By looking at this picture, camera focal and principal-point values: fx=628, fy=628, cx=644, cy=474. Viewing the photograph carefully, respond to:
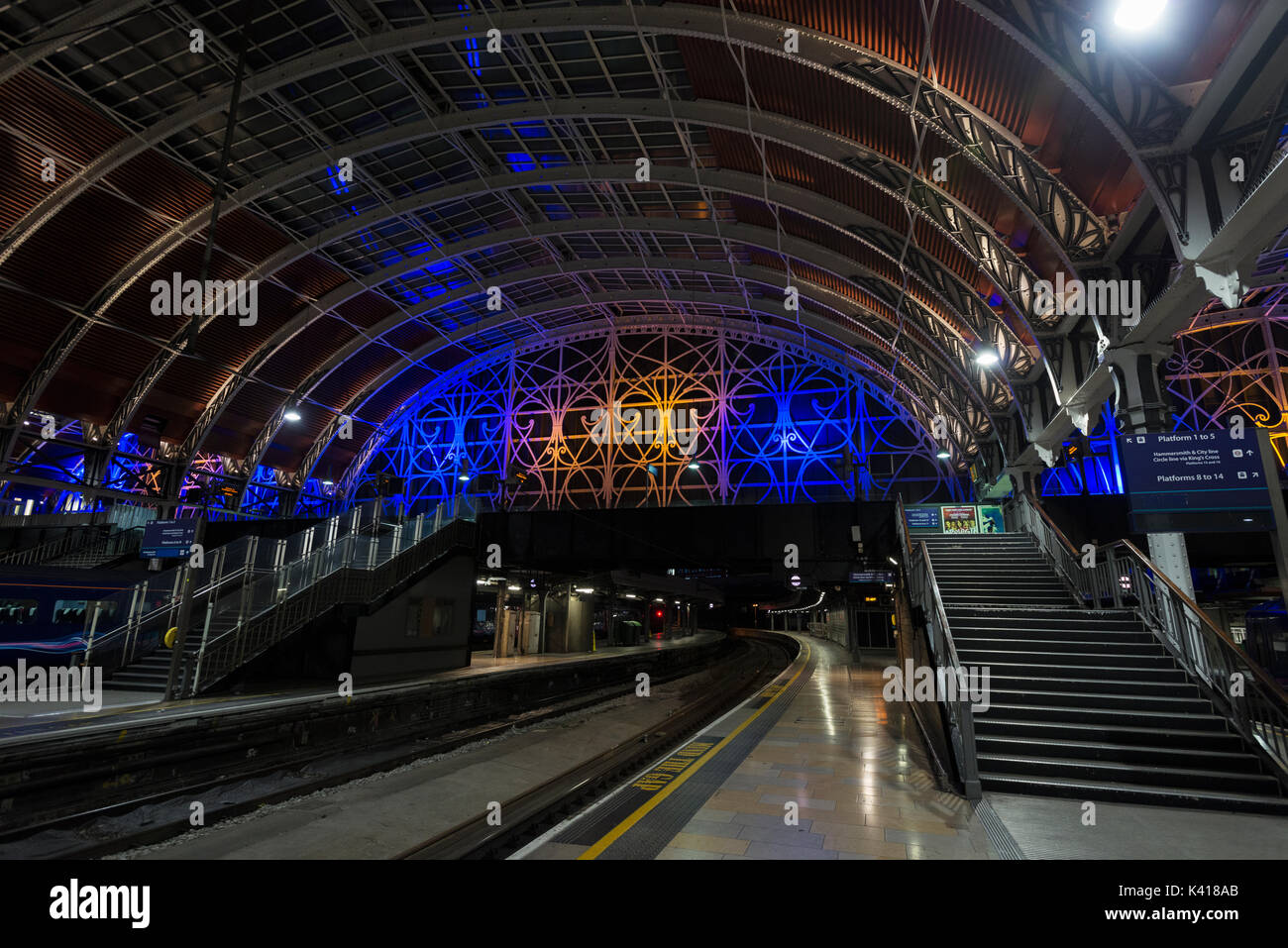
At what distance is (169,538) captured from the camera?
1512 centimetres

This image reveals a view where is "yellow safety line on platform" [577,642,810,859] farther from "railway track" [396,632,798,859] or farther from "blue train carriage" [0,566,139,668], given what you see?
"blue train carriage" [0,566,139,668]

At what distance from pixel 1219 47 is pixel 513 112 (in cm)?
1742

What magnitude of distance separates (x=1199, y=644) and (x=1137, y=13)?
27.4ft

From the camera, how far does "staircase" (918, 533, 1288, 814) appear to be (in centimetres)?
705

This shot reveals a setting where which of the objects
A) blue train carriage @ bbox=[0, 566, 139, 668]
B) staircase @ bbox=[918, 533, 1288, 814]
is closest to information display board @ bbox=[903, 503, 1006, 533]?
staircase @ bbox=[918, 533, 1288, 814]

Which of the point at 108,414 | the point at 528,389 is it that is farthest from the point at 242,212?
the point at 528,389

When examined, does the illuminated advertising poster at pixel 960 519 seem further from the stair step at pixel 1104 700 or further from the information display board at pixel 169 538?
the information display board at pixel 169 538

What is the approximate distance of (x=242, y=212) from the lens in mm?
24453

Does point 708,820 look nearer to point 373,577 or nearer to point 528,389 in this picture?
point 373,577

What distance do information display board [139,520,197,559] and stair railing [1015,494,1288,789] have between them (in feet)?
62.4

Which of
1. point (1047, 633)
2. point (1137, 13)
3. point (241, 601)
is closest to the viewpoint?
point (1137, 13)

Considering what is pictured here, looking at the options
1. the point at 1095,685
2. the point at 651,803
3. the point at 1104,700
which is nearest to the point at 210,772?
the point at 651,803

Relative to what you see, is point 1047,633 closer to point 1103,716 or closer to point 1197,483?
point 1103,716

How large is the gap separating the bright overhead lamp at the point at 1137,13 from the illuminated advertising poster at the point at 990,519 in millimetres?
15269
